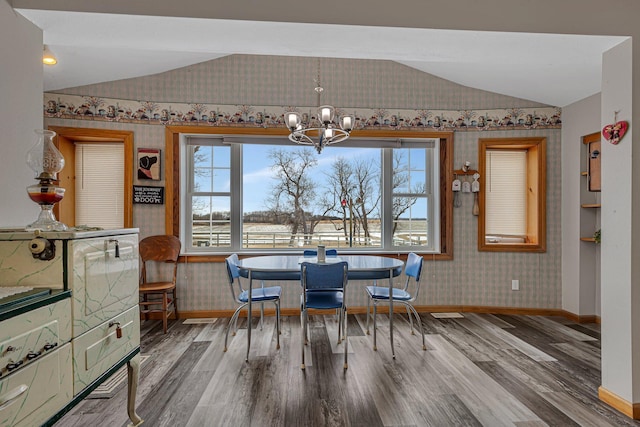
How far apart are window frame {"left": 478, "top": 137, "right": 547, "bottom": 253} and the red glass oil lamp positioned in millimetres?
4138

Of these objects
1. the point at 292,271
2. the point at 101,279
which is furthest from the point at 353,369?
the point at 101,279

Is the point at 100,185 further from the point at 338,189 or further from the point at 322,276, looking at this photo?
the point at 322,276

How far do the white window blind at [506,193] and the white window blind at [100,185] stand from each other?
181 inches

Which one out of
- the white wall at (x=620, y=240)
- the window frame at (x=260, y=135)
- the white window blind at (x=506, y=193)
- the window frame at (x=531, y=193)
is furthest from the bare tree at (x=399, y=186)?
the white wall at (x=620, y=240)

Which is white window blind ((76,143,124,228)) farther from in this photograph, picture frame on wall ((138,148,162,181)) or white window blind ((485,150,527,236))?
white window blind ((485,150,527,236))

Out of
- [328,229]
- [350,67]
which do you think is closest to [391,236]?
[328,229]

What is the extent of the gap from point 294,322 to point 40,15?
3.31 metres

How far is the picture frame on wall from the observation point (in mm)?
3822

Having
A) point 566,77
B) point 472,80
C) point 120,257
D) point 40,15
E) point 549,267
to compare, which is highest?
point 472,80

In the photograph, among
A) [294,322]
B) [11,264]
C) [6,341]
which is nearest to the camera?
[6,341]

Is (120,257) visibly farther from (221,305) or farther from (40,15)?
(221,305)

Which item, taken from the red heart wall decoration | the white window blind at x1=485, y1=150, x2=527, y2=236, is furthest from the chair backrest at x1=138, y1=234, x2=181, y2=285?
the red heart wall decoration

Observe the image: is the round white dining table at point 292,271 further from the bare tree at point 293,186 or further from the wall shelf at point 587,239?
the wall shelf at point 587,239

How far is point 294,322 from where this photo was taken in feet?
12.4
